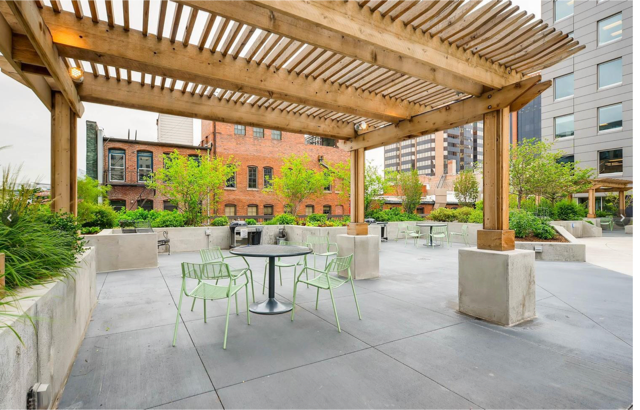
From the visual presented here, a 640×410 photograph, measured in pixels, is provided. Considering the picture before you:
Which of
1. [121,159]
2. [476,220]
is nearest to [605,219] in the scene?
[476,220]

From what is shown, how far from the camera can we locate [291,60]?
416cm

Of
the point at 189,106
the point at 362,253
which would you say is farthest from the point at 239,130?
the point at 189,106

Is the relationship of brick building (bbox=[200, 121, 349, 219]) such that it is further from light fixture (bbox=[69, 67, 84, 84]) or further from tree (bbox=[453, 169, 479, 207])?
light fixture (bbox=[69, 67, 84, 84])

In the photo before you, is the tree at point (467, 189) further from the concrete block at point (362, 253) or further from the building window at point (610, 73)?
the concrete block at point (362, 253)

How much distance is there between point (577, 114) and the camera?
74.0 ft

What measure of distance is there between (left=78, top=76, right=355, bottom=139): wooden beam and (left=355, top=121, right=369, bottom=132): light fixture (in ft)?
2.05

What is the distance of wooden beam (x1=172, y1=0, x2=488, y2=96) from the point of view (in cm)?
266

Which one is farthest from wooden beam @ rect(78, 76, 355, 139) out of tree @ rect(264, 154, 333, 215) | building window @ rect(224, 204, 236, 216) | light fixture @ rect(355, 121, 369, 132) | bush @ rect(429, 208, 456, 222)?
building window @ rect(224, 204, 236, 216)

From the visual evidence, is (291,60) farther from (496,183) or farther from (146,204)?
(146,204)

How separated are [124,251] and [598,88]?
28.4m

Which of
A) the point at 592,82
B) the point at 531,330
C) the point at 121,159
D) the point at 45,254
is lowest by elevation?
the point at 531,330

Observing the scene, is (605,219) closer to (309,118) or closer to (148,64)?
(309,118)

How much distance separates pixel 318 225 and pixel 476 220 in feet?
24.1

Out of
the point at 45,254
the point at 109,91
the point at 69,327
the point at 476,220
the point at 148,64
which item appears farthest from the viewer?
the point at 476,220
